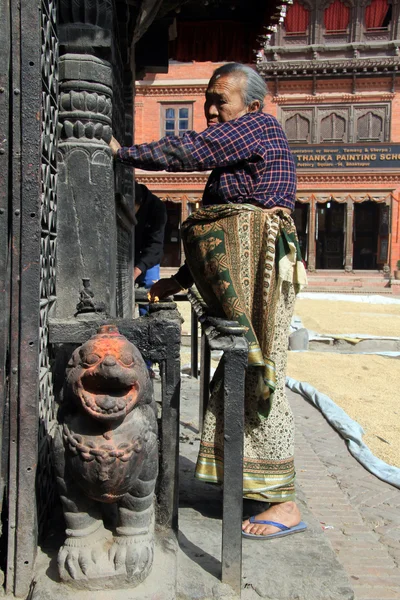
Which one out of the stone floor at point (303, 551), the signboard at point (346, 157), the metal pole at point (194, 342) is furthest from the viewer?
the signboard at point (346, 157)

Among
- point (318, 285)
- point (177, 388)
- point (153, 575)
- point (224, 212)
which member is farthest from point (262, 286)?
point (318, 285)

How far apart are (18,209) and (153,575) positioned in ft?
4.57

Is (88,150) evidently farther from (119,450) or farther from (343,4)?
(343,4)

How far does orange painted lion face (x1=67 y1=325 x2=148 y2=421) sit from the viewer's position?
1.77 metres

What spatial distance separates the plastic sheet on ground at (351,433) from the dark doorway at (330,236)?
2541 centimetres

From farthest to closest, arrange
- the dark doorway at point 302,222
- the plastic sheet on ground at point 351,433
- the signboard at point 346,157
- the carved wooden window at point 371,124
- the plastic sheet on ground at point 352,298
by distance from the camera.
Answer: the dark doorway at point 302,222 → the carved wooden window at point 371,124 → the signboard at point 346,157 → the plastic sheet on ground at point 352,298 → the plastic sheet on ground at point 351,433

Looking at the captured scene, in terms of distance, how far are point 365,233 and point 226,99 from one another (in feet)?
96.8

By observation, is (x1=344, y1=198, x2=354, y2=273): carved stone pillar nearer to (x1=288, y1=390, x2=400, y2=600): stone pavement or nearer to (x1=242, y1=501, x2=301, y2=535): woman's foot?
(x1=288, y1=390, x2=400, y2=600): stone pavement

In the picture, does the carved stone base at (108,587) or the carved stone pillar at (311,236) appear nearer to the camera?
the carved stone base at (108,587)

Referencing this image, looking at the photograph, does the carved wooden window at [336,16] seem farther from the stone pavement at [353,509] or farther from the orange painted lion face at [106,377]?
the orange painted lion face at [106,377]

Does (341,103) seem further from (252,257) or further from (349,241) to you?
(252,257)

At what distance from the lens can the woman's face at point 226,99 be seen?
8.68 feet

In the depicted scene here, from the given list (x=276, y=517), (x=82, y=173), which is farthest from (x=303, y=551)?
(x=82, y=173)

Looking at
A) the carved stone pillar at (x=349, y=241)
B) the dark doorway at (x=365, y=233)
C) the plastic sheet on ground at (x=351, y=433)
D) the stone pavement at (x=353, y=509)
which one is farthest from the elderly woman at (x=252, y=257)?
the dark doorway at (x=365, y=233)
